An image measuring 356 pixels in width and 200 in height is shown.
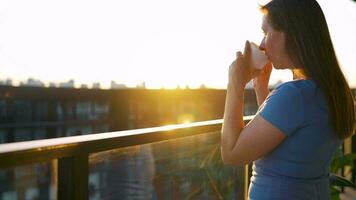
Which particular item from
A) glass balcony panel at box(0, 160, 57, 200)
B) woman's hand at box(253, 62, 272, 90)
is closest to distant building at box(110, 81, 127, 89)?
woman's hand at box(253, 62, 272, 90)

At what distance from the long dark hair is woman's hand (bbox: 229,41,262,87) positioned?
104 millimetres

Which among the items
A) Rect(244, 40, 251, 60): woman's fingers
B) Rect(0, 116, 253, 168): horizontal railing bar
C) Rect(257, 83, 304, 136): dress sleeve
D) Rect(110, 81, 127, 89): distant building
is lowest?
Rect(110, 81, 127, 89): distant building

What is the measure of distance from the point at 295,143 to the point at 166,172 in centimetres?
91

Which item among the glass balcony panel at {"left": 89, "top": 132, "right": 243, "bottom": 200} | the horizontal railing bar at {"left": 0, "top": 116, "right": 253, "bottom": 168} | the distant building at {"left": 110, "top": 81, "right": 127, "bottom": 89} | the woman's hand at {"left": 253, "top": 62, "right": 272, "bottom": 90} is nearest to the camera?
the horizontal railing bar at {"left": 0, "top": 116, "right": 253, "bottom": 168}

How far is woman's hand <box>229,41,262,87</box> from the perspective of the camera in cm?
124

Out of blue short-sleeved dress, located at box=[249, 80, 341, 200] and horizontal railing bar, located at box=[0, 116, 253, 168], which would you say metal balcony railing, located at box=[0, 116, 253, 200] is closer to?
horizontal railing bar, located at box=[0, 116, 253, 168]

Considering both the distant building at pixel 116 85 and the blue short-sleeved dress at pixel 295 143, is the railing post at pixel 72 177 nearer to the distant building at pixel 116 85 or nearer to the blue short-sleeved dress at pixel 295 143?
the blue short-sleeved dress at pixel 295 143

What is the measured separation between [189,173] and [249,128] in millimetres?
1101

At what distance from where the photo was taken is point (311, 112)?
3.75 feet

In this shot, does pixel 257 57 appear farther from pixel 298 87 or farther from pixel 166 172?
pixel 166 172

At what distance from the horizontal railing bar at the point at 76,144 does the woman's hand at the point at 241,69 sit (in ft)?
1.37

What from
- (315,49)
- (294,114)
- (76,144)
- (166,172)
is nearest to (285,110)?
(294,114)

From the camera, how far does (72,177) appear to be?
1333 mm

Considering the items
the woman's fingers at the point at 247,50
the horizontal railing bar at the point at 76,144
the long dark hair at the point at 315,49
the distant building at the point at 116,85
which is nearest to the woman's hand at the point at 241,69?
the woman's fingers at the point at 247,50
